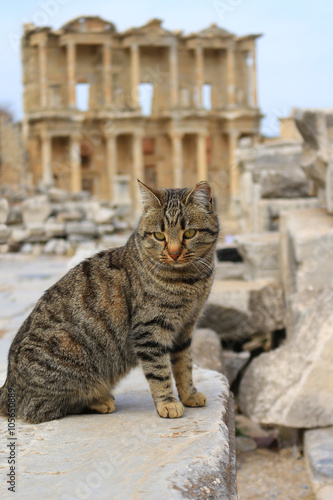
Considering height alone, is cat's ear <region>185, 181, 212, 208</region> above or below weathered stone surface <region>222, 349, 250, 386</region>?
above

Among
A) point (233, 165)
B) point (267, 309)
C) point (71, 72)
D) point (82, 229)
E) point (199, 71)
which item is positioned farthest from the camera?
point (199, 71)

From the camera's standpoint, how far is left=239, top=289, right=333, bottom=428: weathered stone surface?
433 centimetres

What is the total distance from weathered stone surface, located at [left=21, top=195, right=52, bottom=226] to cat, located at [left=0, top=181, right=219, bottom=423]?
12541 mm

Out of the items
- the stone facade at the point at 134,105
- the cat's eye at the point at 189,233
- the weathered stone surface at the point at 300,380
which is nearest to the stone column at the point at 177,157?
the stone facade at the point at 134,105

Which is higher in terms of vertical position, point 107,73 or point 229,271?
point 107,73

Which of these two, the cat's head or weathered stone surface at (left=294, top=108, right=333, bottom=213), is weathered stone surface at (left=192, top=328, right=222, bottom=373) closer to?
weathered stone surface at (left=294, top=108, right=333, bottom=213)

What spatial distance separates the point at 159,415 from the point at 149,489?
749 millimetres

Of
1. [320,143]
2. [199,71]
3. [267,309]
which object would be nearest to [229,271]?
[267,309]

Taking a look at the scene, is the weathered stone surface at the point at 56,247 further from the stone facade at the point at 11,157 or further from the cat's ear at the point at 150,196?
the stone facade at the point at 11,157

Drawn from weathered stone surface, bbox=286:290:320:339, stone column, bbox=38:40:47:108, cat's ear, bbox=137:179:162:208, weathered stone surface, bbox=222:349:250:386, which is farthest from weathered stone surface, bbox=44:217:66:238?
stone column, bbox=38:40:47:108

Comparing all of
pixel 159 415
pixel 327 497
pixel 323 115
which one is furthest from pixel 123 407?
pixel 323 115

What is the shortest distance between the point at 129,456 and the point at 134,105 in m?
34.9

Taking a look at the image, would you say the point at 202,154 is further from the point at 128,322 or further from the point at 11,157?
the point at 128,322

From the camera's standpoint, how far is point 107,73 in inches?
1395
